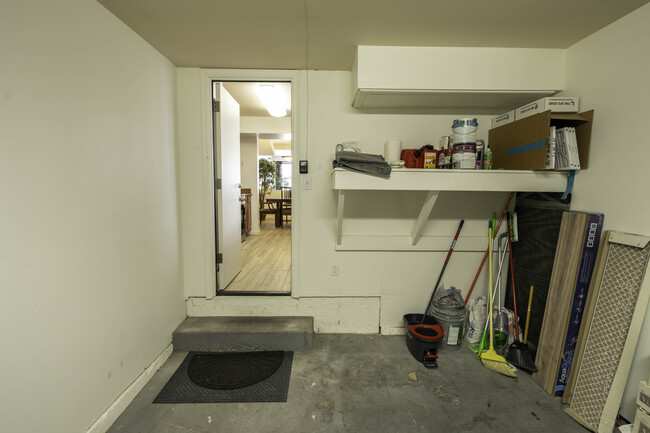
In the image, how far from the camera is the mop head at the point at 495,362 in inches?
72.2

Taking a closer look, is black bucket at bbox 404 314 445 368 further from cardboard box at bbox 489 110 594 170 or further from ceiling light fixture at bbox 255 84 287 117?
ceiling light fixture at bbox 255 84 287 117

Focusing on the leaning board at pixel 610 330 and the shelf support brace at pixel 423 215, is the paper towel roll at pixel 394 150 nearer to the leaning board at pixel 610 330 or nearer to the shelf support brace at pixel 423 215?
the shelf support brace at pixel 423 215

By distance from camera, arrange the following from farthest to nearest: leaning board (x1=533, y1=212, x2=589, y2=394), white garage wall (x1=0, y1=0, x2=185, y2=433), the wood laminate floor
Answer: the wood laminate floor → leaning board (x1=533, y1=212, x2=589, y2=394) → white garage wall (x1=0, y1=0, x2=185, y2=433)

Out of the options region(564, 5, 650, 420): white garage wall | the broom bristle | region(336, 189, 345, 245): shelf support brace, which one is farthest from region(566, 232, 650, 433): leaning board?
region(336, 189, 345, 245): shelf support brace

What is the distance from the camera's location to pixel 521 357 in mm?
1877

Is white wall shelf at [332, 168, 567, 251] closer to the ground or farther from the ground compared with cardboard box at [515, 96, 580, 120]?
closer to the ground

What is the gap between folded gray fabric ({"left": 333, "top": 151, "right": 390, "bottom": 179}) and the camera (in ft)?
5.88

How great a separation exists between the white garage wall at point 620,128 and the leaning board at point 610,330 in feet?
0.27

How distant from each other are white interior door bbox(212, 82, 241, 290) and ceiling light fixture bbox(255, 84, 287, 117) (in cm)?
55

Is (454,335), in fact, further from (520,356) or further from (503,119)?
(503,119)

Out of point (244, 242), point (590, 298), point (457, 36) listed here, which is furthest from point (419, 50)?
point (244, 242)

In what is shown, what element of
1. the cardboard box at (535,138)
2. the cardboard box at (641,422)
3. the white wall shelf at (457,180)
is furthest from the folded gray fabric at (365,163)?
the cardboard box at (641,422)

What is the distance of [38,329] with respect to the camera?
109 centimetres

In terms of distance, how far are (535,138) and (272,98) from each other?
2932 mm
